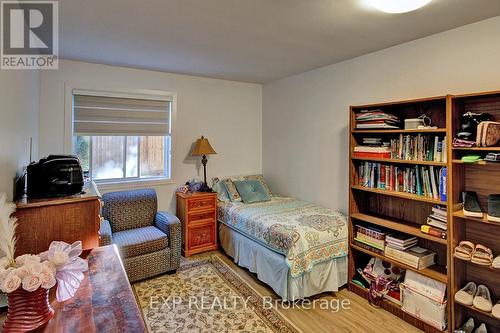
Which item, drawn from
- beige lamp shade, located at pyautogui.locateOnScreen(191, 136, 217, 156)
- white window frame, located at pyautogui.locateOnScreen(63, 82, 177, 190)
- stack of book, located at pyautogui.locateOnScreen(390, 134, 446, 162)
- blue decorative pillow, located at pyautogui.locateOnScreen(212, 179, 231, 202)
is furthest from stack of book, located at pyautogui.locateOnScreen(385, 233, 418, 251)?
white window frame, located at pyautogui.locateOnScreen(63, 82, 177, 190)

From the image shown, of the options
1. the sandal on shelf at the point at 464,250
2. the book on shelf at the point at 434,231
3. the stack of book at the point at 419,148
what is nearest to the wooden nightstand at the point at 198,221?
the stack of book at the point at 419,148

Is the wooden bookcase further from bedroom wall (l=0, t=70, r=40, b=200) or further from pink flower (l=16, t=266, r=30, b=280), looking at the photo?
bedroom wall (l=0, t=70, r=40, b=200)

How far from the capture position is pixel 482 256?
1.95 metres

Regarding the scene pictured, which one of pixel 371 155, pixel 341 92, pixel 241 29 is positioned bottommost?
pixel 371 155

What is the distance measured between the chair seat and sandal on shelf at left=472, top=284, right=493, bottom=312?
277 centimetres

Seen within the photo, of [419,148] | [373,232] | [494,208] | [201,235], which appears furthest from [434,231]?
[201,235]

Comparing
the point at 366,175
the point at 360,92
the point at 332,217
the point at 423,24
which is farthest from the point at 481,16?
the point at 332,217

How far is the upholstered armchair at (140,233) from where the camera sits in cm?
281

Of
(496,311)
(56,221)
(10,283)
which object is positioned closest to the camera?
(10,283)

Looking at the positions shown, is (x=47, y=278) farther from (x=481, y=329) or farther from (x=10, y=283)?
(x=481, y=329)

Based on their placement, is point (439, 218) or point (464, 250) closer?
point (464, 250)

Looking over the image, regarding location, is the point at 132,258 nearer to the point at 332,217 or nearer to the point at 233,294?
the point at 233,294

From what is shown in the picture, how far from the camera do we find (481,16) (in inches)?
80.4

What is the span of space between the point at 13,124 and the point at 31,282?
1.26 meters
